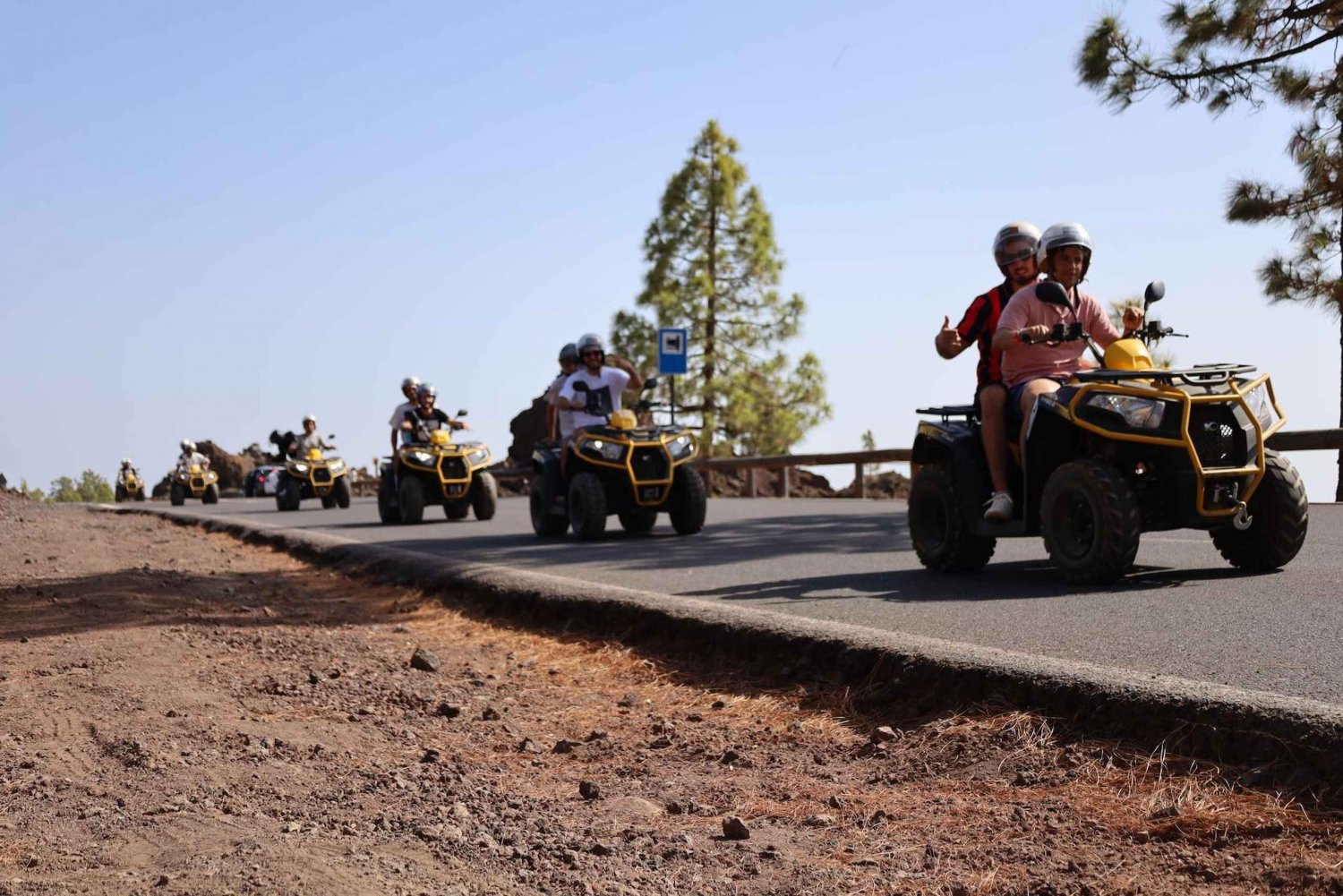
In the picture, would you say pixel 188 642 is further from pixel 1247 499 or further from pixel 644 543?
pixel 644 543

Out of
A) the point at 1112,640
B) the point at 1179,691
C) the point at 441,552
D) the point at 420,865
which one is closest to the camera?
the point at 420,865

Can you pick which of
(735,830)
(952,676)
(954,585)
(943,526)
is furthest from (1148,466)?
(735,830)

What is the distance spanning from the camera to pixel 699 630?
22.2 feet

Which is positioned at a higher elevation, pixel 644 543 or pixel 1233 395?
pixel 1233 395

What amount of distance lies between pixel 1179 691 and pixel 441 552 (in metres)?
8.95

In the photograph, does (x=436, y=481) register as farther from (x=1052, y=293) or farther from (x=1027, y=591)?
(x=1052, y=293)

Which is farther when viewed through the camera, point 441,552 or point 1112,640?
point 441,552

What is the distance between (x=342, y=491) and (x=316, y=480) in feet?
1.67

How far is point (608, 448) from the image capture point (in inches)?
539

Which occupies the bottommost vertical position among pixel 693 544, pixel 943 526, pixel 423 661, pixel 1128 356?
pixel 423 661

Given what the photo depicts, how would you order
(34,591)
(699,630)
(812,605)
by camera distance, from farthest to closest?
(34,591) < (812,605) < (699,630)

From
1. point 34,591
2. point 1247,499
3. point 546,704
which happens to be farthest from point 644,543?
point 546,704

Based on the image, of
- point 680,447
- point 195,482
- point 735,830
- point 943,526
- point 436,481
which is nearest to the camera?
point 735,830

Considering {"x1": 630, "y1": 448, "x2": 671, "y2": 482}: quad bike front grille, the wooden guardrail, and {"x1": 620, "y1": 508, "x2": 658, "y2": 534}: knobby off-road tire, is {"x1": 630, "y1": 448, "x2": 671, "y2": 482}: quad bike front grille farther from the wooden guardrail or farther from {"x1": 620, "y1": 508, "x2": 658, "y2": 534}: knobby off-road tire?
the wooden guardrail
